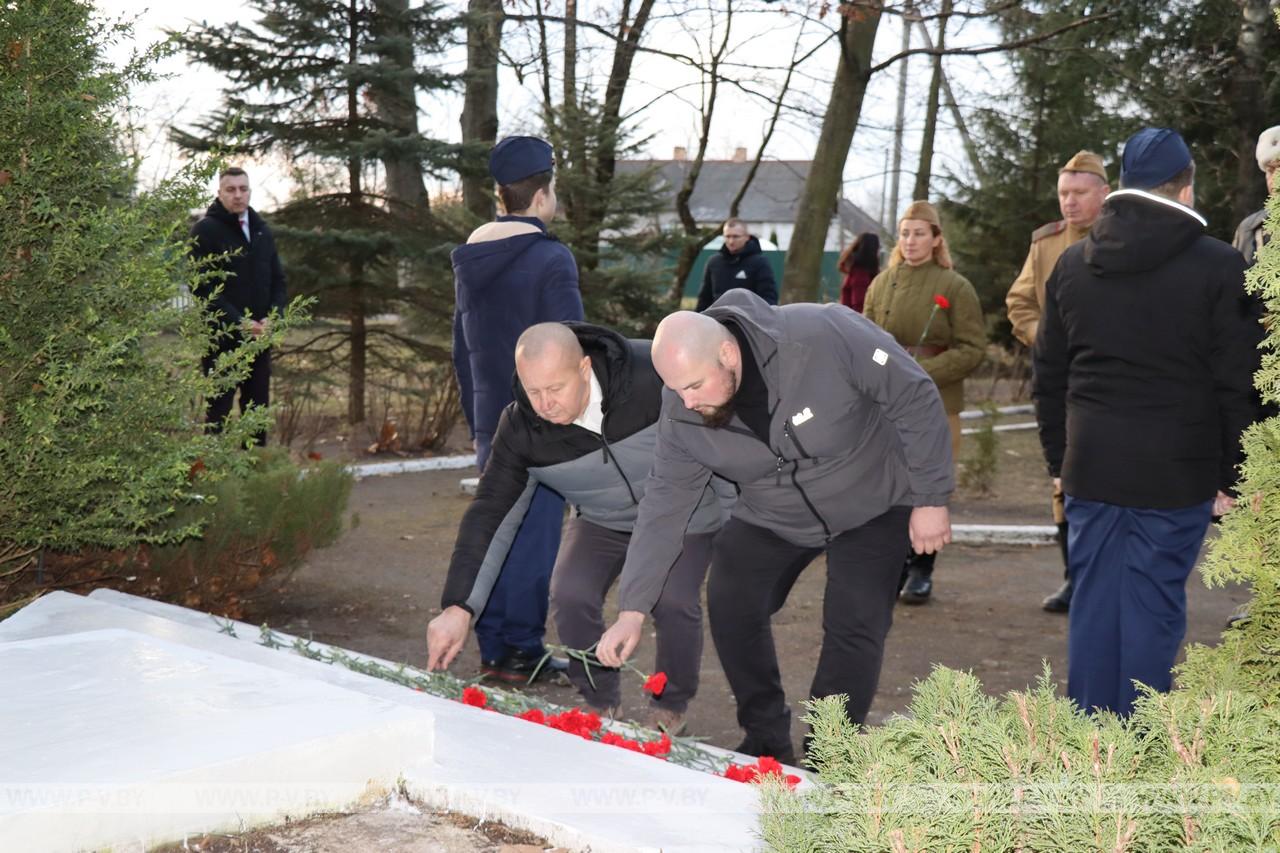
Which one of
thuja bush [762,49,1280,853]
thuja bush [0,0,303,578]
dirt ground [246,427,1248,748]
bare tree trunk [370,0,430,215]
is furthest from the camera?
bare tree trunk [370,0,430,215]

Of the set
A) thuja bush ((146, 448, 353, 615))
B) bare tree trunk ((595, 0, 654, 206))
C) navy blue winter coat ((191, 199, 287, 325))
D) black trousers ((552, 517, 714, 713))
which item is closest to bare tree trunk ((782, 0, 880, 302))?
bare tree trunk ((595, 0, 654, 206))

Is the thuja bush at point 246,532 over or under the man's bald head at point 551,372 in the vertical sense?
under

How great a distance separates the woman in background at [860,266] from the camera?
27.7ft

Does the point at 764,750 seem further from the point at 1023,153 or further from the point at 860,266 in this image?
the point at 1023,153

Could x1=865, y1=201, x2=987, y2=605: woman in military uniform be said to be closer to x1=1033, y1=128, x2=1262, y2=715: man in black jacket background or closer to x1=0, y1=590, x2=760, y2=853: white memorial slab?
x1=1033, y1=128, x2=1262, y2=715: man in black jacket background

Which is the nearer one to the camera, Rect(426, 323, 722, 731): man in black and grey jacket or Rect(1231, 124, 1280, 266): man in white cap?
Rect(426, 323, 722, 731): man in black and grey jacket

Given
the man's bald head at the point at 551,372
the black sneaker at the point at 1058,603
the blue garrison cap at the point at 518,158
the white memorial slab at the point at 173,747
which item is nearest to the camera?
the white memorial slab at the point at 173,747

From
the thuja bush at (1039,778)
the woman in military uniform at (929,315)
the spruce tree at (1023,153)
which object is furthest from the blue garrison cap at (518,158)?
the spruce tree at (1023,153)

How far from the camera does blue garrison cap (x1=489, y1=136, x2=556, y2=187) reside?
210 inches

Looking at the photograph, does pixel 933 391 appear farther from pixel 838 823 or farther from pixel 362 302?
pixel 362 302

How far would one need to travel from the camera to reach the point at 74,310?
4.81 meters

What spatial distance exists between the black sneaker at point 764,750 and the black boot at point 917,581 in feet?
8.81

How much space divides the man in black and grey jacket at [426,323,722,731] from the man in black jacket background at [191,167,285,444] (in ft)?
15.3

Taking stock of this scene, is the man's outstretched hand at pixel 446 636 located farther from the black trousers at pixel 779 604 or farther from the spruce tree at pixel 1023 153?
the spruce tree at pixel 1023 153
